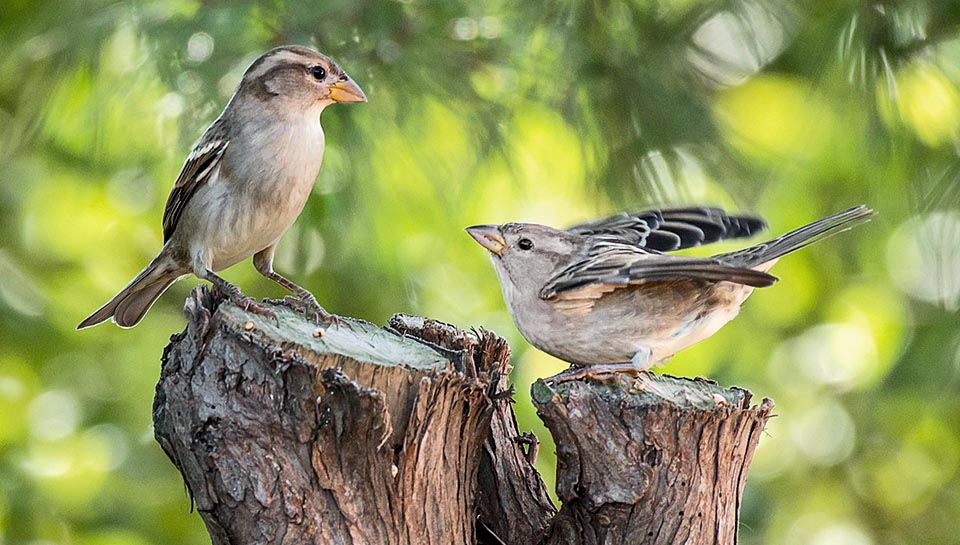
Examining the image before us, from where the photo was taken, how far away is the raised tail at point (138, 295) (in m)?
3.56

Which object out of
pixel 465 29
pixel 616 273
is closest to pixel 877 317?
pixel 465 29

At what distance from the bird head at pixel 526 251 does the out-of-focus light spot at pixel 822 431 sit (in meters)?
3.25

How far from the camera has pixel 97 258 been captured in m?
6.11

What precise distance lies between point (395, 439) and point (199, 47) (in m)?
1.83

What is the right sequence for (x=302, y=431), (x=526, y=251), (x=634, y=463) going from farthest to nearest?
(x=526, y=251) → (x=634, y=463) → (x=302, y=431)

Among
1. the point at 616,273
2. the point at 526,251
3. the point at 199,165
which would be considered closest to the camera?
the point at 616,273

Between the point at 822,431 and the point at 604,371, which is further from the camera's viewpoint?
the point at 822,431

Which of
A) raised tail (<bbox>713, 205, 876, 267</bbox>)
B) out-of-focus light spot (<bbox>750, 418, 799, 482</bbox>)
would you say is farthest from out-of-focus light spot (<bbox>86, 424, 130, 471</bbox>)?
raised tail (<bbox>713, 205, 876, 267</bbox>)

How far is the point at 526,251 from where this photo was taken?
3.09 meters

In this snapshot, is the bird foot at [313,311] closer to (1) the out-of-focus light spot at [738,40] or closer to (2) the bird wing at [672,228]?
(2) the bird wing at [672,228]

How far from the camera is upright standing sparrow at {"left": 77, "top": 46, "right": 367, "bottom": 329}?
3.26 meters

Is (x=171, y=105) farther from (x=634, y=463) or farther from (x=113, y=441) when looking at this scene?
(x=113, y=441)

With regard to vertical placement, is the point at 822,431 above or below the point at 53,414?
above

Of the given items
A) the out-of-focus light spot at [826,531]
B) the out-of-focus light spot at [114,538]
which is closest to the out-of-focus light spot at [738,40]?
the out-of-focus light spot at [826,531]
